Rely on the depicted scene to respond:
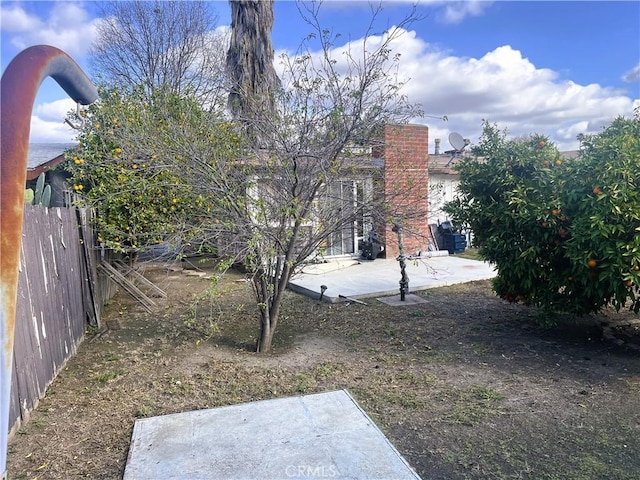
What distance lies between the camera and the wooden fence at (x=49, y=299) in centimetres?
350

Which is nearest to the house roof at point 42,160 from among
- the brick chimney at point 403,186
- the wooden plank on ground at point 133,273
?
the wooden plank on ground at point 133,273

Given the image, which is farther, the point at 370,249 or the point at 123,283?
the point at 370,249

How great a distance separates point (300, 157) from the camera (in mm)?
4484

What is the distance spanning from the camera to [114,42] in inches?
749

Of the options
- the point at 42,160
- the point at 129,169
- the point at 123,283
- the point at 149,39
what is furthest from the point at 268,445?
the point at 149,39

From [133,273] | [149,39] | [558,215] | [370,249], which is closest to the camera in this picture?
[558,215]

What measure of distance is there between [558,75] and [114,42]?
17715 millimetres

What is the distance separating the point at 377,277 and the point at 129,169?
5084 millimetres

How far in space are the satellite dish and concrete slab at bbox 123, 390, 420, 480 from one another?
1038cm

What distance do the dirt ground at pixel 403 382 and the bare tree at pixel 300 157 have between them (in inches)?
27.2

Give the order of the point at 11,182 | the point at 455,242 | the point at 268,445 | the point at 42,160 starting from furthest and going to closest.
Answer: the point at 455,242 < the point at 42,160 < the point at 268,445 < the point at 11,182

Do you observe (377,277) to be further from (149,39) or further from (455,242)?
(149,39)

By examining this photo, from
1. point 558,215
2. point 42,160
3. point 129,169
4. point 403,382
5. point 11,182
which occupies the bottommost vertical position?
point 403,382
